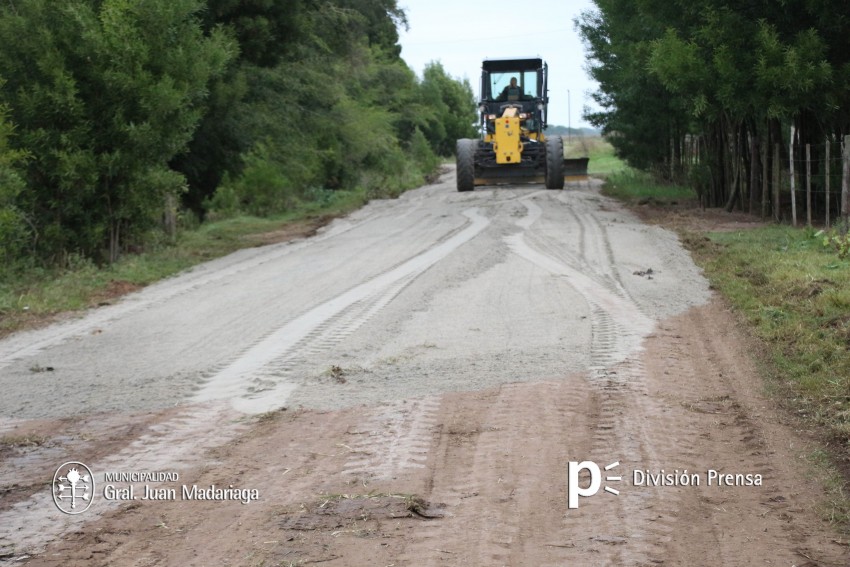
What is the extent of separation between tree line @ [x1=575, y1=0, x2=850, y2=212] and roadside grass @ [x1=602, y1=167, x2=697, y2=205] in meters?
1.52

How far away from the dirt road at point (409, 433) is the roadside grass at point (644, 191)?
16822 millimetres

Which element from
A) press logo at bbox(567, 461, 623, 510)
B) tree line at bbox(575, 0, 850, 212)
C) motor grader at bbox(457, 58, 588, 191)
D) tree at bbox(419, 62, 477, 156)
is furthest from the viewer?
tree at bbox(419, 62, 477, 156)

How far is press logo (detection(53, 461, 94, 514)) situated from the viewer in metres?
5.26

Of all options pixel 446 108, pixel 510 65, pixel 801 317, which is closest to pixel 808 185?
pixel 801 317

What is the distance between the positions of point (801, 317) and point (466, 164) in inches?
902

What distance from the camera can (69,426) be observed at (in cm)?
694

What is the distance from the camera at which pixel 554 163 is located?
31797mm

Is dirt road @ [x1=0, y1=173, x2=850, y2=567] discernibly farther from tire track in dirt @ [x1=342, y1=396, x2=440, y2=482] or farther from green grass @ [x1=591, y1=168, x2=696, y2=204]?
green grass @ [x1=591, y1=168, x2=696, y2=204]

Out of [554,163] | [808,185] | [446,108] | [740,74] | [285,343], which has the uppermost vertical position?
[446,108]

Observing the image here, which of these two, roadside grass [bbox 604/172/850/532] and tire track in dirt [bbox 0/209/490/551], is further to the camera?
roadside grass [bbox 604/172/850/532]

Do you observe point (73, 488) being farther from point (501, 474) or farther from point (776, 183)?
point (776, 183)

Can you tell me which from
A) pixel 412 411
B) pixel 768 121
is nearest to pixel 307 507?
pixel 412 411

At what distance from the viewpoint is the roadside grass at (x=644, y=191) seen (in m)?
29.4

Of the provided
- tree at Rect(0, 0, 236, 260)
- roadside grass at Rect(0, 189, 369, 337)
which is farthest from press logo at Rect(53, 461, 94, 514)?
tree at Rect(0, 0, 236, 260)
